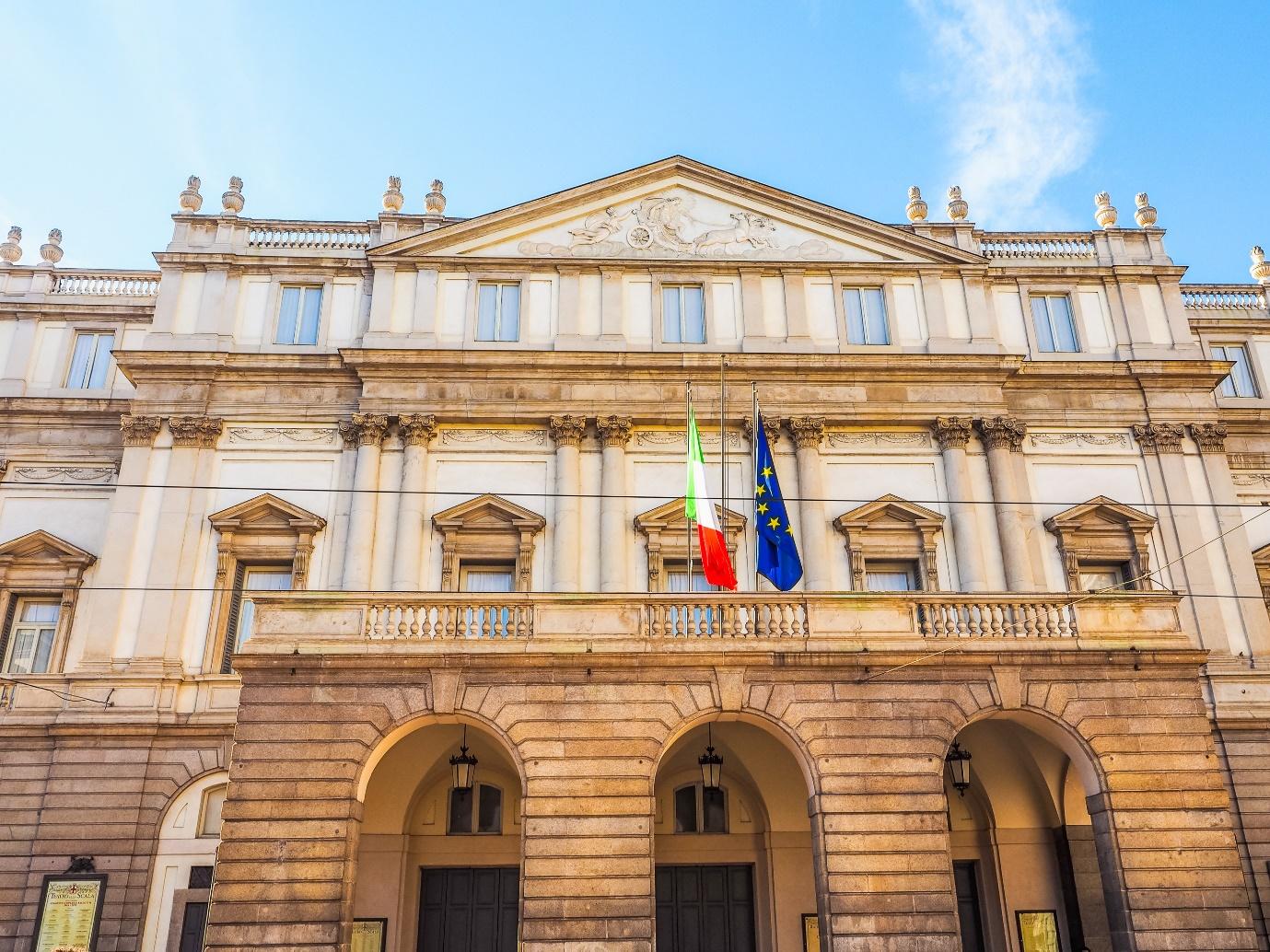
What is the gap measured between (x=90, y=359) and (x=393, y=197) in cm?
810

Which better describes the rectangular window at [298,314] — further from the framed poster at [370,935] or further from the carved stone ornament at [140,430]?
the framed poster at [370,935]

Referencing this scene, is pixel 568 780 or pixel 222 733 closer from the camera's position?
pixel 568 780

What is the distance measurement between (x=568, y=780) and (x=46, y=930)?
1062cm

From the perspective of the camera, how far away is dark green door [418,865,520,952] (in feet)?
62.2

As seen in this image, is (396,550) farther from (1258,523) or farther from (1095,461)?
(1258,523)

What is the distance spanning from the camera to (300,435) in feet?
74.7

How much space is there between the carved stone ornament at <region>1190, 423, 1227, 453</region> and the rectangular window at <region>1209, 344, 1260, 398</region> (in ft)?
8.32

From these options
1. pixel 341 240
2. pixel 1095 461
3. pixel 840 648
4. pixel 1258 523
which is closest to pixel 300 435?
pixel 341 240

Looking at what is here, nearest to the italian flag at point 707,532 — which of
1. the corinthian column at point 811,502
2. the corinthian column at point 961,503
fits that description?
the corinthian column at point 811,502

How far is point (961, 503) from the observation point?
21984 mm

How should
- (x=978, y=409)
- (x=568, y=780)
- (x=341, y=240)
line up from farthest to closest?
(x=341, y=240) < (x=978, y=409) < (x=568, y=780)

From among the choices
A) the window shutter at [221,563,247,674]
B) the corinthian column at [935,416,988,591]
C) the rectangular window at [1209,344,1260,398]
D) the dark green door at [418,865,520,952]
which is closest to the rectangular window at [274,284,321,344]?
the window shutter at [221,563,247,674]

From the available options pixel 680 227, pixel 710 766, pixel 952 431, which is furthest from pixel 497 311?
pixel 710 766

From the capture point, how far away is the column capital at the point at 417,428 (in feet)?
73.2
